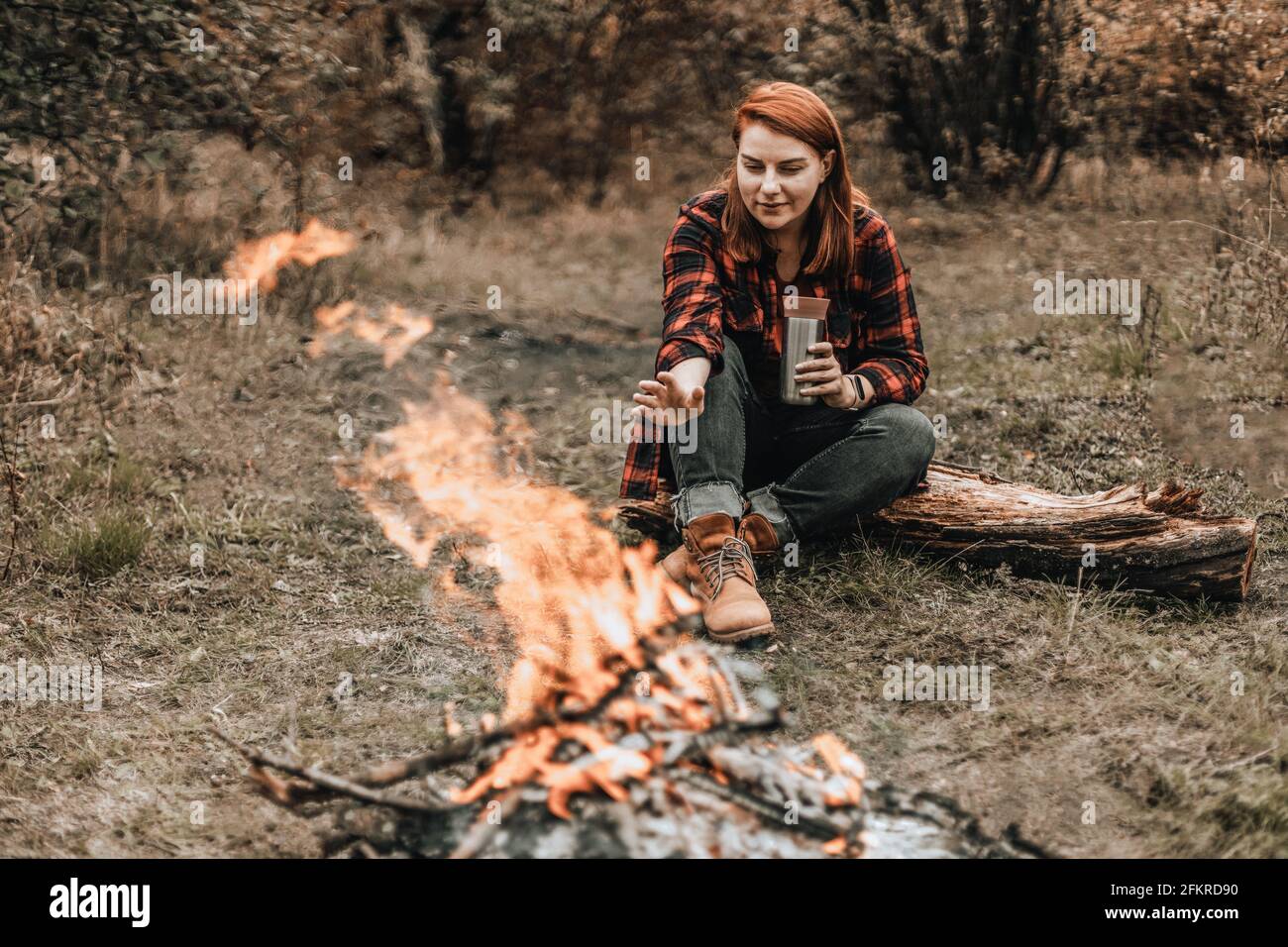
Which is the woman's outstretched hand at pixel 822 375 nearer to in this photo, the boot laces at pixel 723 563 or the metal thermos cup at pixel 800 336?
the metal thermos cup at pixel 800 336

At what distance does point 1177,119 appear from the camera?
6.32 metres

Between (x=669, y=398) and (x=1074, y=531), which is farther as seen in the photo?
(x=1074, y=531)

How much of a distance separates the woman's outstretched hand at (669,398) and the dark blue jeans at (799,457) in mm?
109

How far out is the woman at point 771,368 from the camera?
3.16m

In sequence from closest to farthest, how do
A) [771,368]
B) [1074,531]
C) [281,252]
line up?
1. [1074,531]
2. [771,368]
3. [281,252]

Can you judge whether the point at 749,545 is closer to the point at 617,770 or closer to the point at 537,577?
the point at 537,577

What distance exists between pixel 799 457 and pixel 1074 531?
0.88 m

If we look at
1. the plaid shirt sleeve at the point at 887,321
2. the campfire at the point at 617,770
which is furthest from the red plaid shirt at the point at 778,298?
the campfire at the point at 617,770

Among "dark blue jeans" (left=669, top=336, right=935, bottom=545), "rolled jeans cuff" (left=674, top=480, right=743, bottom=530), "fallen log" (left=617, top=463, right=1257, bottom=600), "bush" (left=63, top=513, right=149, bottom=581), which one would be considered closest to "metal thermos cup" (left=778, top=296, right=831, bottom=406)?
"dark blue jeans" (left=669, top=336, right=935, bottom=545)

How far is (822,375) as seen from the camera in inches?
124

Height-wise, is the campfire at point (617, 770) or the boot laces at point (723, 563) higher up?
the boot laces at point (723, 563)

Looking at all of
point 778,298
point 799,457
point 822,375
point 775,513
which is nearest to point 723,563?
point 775,513
